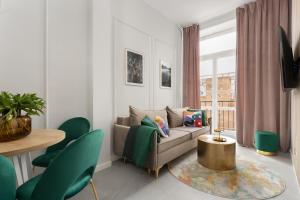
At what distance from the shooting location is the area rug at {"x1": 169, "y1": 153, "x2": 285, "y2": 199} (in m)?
1.77

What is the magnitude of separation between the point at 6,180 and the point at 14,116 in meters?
0.62

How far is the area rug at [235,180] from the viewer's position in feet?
5.82

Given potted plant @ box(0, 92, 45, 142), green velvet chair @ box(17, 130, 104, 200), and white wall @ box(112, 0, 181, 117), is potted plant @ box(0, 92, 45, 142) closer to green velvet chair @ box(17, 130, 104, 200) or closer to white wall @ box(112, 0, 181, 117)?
green velvet chair @ box(17, 130, 104, 200)

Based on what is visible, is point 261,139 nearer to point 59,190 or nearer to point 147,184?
point 147,184

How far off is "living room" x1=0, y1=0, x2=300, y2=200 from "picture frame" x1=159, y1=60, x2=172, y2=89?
0.04 metres

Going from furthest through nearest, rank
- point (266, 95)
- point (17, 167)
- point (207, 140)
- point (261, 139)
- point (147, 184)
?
point (266, 95)
point (261, 139)
point (207, 140)
point (147, 184)
point (17, 167)

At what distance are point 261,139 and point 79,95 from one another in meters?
3.19

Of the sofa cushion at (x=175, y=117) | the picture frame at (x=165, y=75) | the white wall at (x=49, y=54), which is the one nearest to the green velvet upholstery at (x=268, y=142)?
the sofa cushion at (x=175, y=117)

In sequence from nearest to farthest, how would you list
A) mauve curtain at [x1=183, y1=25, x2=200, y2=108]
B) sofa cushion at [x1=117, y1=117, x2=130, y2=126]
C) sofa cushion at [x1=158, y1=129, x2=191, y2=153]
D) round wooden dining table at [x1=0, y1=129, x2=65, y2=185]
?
round wooden dining table at [x1=0, y1=129, x2=65, y2=185]
sofa cushion at [x1=158, y1=129, x2=191, y2=153]
sofa cushion at [x1=117, y1=117, x2=130, y2=126]
mauve curtain at [x1=183, y1=25, x2=200, y2=108]

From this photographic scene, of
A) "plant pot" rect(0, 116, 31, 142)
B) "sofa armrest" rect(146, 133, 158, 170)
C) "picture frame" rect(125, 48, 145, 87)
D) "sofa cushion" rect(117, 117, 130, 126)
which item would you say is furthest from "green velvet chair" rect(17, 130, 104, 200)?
"picture frame" rect(125, 48, 145, 87)

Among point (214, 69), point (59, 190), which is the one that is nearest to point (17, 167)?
point (59, 190)

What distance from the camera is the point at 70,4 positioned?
7.26 ft

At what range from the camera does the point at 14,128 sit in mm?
1170

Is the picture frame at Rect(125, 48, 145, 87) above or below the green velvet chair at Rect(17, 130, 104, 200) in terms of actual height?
above
